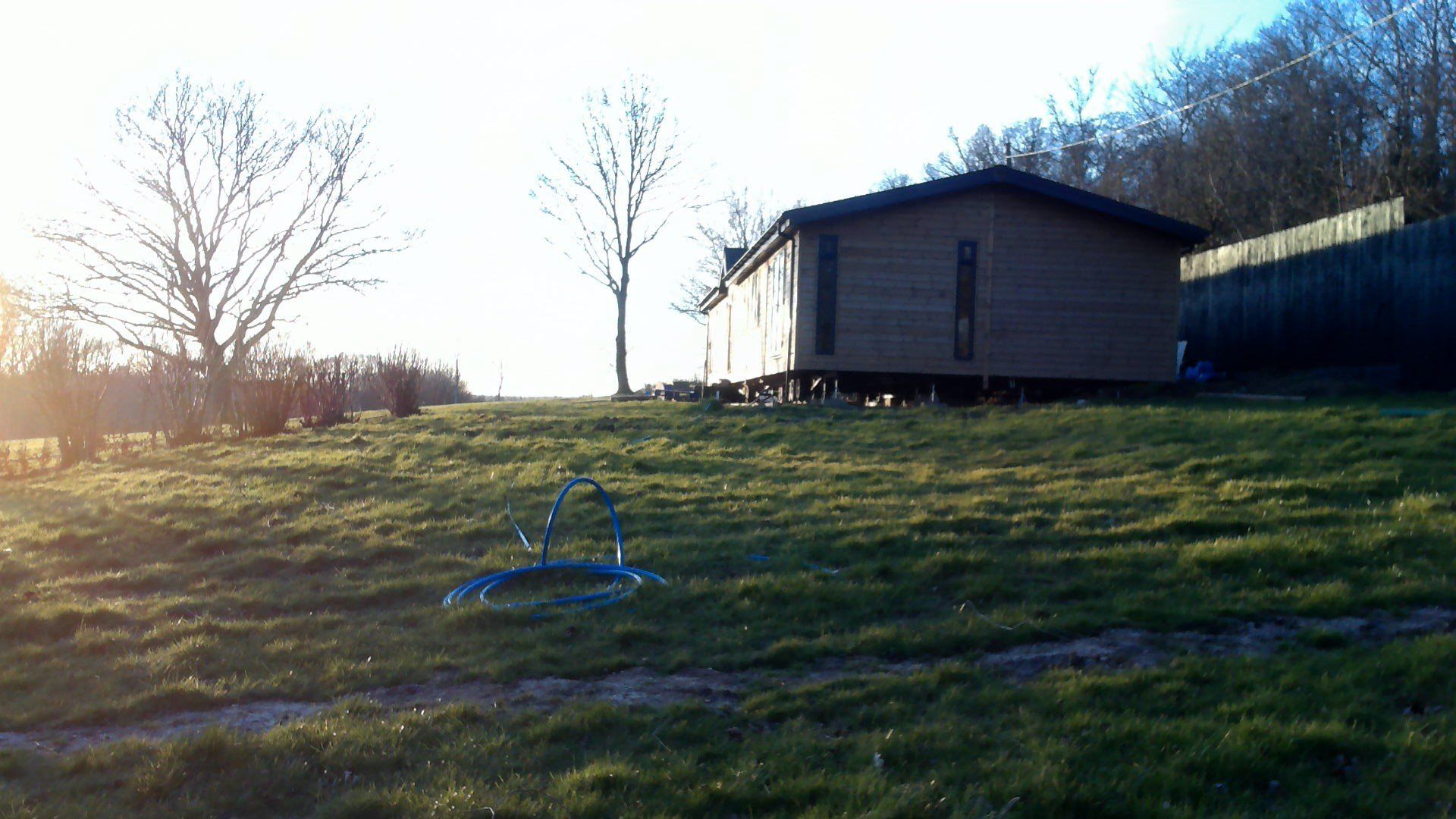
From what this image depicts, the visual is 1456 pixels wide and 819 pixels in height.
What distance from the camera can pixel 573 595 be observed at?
7.02 meters

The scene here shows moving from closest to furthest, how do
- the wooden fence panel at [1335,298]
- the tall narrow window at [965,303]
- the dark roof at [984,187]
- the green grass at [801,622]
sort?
the green grass at [801,622], the wooden fence panel at [1335,298], the dark roof at [984,187], the tall narrow window at [965,303]

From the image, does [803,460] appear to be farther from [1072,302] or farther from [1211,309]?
[1211,309]

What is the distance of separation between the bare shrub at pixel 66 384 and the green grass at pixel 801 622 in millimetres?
4655

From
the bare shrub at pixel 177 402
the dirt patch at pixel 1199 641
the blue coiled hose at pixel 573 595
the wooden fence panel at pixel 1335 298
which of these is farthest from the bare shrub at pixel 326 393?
the dirt patch at pixel 1199 641

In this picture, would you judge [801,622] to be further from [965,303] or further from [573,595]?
[965,303]

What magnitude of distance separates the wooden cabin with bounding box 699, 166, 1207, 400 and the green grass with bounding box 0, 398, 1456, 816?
5446mm

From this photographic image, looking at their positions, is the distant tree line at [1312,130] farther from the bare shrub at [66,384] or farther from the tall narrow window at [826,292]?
the bare shrub at [66,384]

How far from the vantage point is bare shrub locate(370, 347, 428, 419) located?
23453 millimetres

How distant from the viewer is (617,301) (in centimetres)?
4003

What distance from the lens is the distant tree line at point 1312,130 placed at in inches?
914

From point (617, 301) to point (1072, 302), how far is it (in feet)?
78.6

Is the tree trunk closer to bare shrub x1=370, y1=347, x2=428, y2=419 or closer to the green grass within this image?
bare shrub x1=370, y1=347, x2=428, y2=419

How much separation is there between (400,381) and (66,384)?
7615 mm

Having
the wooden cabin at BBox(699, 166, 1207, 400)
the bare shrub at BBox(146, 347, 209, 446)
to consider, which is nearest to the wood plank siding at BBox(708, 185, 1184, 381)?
the wooden cabin at BBox(699, 166, 1207, 400)
